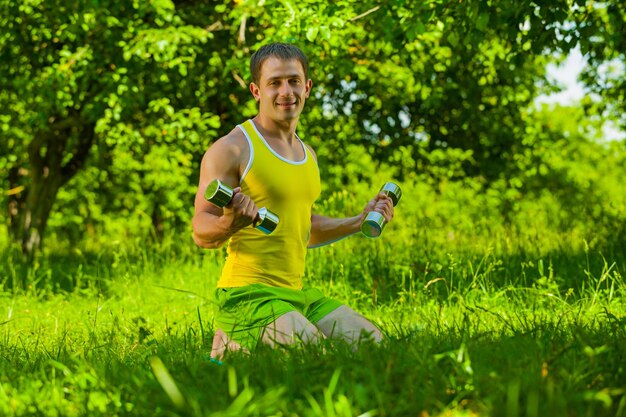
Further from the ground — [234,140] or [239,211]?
[234,140]

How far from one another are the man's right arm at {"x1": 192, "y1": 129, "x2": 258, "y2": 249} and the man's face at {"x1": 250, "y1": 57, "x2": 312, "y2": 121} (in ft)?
0.74

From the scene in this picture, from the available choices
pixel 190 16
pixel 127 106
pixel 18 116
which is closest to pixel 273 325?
pixel 127 106

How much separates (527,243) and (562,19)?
2.03 m

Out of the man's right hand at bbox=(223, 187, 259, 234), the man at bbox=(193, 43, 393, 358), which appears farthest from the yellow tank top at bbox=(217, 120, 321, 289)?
the man's right hand at bbox=(223, 187, 259, 234)

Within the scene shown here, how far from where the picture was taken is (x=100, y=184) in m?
20.2

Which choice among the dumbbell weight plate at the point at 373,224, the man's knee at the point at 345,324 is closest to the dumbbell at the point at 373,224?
the dumbbell weight plate at the point at 373,224

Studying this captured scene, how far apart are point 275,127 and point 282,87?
0.76 feet

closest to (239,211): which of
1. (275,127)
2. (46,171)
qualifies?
(275,127)

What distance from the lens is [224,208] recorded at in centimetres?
379

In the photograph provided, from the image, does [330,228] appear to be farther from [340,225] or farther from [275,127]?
[275,127]

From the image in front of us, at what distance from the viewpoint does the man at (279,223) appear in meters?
4.06

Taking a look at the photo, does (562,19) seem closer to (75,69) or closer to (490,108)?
(75,69)

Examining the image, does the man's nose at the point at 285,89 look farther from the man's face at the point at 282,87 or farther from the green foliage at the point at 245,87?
the green foliage at the point at 245,87

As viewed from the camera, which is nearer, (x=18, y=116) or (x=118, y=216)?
(x=18, y=116)
